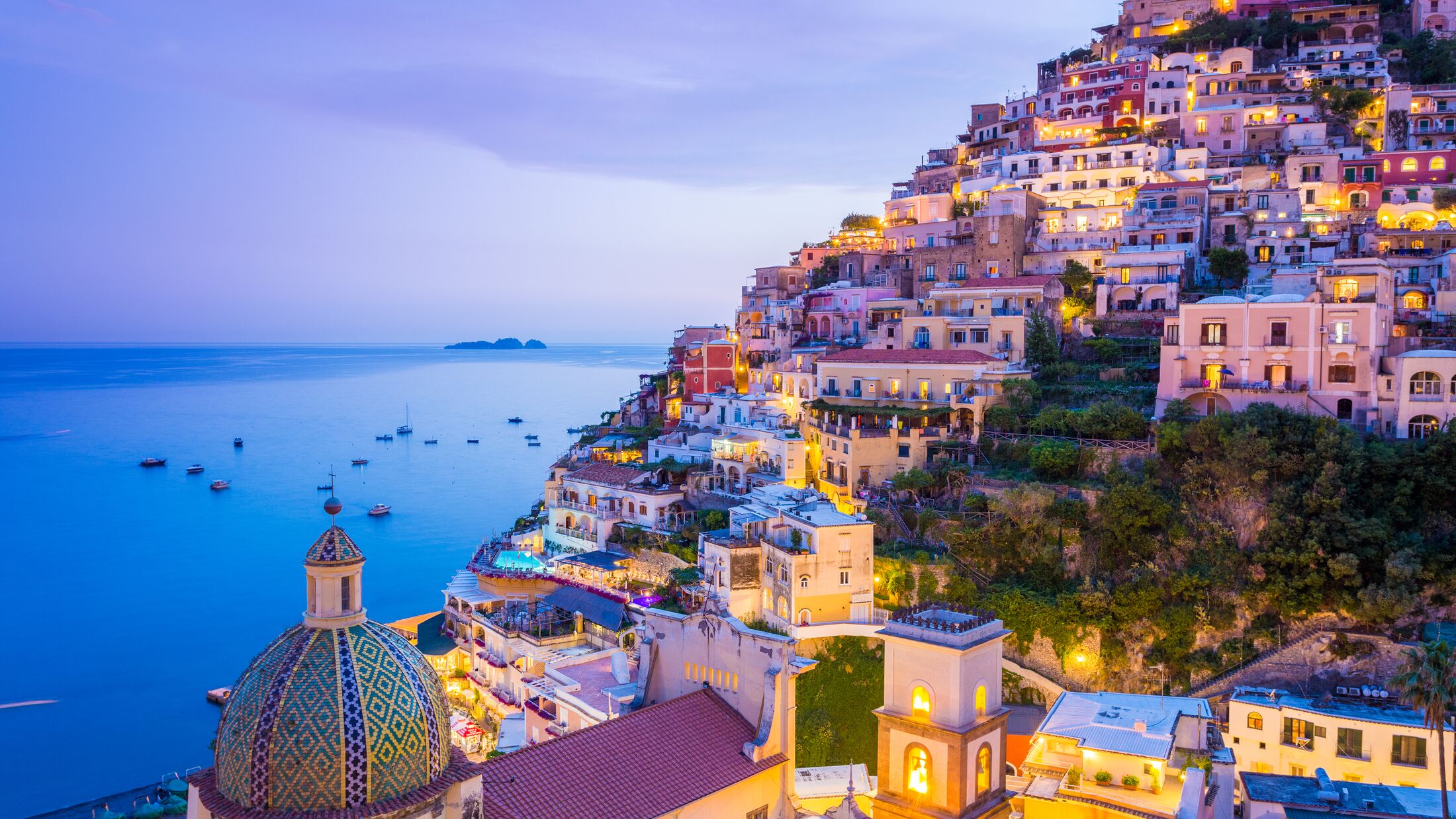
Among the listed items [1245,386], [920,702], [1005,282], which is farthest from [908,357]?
[920,702]

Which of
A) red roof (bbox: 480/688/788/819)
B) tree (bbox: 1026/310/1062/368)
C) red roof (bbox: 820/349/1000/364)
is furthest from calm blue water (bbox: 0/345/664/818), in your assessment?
tree (bbox: 1026/310/1062/368)

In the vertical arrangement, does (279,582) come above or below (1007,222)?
below

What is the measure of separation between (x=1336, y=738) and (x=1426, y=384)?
14118 millimetres

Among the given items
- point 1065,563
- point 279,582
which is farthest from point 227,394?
point 1065,563

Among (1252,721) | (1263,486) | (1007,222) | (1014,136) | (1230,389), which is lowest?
(1252,721)

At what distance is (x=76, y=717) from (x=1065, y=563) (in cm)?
3912

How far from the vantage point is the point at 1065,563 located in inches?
1230

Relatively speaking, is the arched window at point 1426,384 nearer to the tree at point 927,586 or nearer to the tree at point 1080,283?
the tree at point 1080,283

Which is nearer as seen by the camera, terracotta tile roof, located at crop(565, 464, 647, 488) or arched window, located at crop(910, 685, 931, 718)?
arched window, located at crop(910, 685, 931, 718)

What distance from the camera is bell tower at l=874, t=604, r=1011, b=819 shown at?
1744 cm

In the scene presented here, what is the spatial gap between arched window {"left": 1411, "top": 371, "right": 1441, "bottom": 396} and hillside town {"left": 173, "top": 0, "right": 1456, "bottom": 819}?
16cm

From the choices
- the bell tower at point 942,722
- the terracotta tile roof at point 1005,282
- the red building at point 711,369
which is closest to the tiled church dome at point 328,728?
the bell tower at point 942,722

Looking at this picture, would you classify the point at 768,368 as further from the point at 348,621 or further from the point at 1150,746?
the point at 348,621

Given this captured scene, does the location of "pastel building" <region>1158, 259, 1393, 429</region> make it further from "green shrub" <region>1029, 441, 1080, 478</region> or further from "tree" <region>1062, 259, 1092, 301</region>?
"tree" <region>1062, 259, 1092, 301</region>
